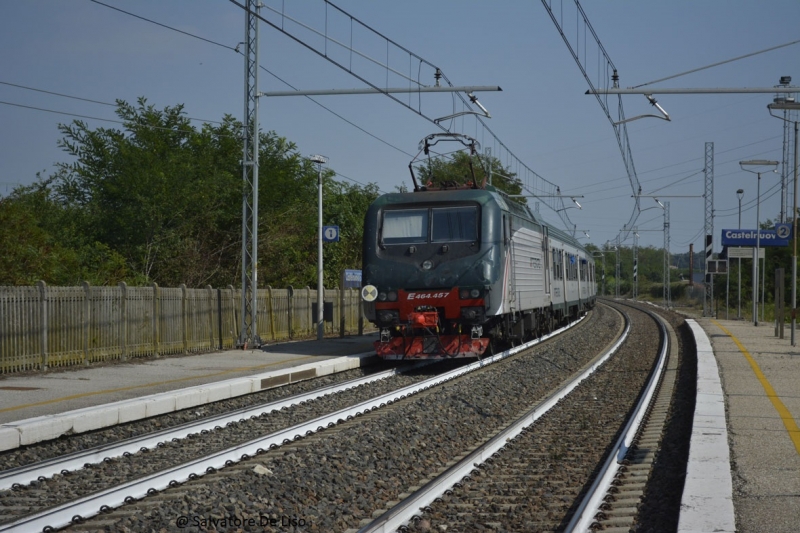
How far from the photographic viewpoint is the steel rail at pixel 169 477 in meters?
5.84

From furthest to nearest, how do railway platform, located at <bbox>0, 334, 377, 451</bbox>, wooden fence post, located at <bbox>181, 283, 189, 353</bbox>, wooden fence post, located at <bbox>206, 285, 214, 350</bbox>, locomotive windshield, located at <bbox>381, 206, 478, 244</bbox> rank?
wooden fence post, located at <bbox>206, 285, 214, 350</bbox>
wooden fence post, located at <bbox>181, 283, 189, 353</bbox>
locomotive windshield, located at <bbox>381, 206, 478, 244</bbox>
railway platform, located at <bbox>0, 334, 377, 451</bbox>

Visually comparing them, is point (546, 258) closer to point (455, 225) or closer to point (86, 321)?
point (455, 225)

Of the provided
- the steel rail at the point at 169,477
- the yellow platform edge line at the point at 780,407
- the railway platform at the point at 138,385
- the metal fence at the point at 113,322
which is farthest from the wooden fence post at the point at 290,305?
the steel rail at the point at 169,477

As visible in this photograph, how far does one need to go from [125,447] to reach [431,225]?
983 centimetres

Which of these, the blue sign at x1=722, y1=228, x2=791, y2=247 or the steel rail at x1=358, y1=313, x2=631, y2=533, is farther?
the blue sign at x1=722, y1=228, x2=791, y2=247

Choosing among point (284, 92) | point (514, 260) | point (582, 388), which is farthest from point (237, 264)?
point (582, 388)

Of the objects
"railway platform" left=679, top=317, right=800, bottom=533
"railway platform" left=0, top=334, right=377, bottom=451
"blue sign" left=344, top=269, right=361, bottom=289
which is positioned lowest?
"railway platform" left=0, top=334, right=377, bottom=451

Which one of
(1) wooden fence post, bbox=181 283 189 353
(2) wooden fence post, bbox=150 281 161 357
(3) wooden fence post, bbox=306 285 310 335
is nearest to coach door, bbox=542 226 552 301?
(3) wooden fence post, bbox=306 285 310 335

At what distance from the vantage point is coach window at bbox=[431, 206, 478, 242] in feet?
57.2

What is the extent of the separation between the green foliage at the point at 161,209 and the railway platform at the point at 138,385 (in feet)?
12.2

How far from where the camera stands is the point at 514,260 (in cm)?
1889

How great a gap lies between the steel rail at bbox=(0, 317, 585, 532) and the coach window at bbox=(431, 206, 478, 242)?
564 cm

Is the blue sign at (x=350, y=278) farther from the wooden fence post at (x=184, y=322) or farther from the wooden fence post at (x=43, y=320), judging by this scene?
the wooden fence post at (x=43, y=320)

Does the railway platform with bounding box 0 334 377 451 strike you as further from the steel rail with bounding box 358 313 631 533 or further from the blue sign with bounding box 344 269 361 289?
the steel rail with bounding box 358 313 631 533
